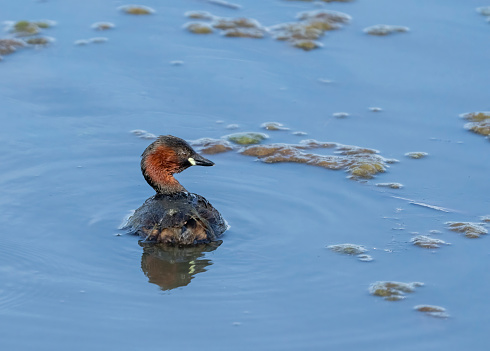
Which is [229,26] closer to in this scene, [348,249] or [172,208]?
[172,208]

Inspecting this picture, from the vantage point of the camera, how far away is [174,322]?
21.0 feet

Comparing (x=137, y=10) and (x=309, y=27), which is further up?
(x=137, y=10)

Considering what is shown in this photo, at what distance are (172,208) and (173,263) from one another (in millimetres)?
538

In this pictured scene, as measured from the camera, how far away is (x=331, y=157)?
935 cm

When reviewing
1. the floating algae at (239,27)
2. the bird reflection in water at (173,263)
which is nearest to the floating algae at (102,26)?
the floating algae at (239,27)

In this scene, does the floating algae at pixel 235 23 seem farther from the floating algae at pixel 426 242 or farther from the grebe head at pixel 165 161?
the floating algae at pixel 426 242

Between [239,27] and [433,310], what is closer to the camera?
[433,310]

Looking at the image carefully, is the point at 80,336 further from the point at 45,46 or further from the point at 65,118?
the point at 45,46

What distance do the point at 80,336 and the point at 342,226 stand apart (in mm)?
2699

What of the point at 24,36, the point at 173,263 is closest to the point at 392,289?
the point at 173,263

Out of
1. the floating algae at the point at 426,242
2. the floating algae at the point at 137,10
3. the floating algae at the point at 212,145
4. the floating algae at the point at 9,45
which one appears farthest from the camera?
the floating algae at the point at 137,10

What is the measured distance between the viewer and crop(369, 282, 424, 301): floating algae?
22.3 ft

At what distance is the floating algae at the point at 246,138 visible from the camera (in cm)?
966

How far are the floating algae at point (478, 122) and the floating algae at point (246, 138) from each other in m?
2.16
